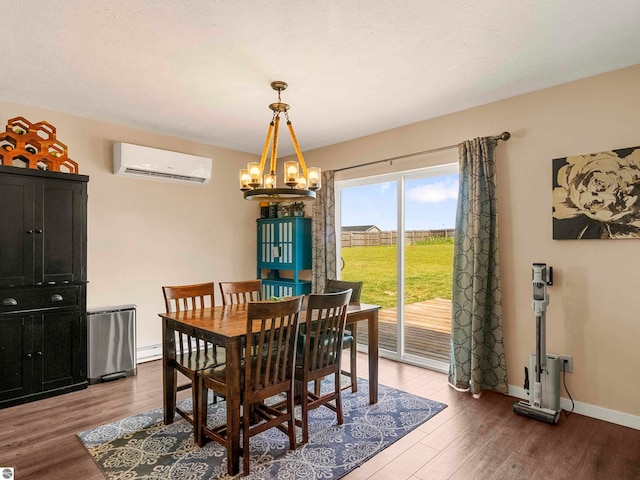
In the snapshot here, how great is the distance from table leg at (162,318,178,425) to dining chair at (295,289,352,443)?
923mm

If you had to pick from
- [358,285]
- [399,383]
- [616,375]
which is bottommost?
[399,383]

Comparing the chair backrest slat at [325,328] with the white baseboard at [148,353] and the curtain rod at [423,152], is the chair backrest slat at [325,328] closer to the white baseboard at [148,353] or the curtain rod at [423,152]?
the curtain rod at [423,152]

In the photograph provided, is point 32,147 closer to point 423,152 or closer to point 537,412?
point 423,152

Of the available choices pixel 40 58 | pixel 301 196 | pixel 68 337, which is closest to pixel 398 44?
pixel 301 196

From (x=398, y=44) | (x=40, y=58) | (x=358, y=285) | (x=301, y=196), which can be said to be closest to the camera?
(x=398, y=44)

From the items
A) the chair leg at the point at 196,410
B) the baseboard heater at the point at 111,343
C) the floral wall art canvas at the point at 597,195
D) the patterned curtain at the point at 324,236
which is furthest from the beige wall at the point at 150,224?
the floral wall art canvas at the point at 597,195

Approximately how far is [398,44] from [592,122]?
171cm

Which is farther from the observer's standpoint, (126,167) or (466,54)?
(126,167)

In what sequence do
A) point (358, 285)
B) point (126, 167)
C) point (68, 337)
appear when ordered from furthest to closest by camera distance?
point (126, 167) → point (358, 285) → point (68, 337)

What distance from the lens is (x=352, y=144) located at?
468 centimetres

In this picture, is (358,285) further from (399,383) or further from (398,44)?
(398,44)

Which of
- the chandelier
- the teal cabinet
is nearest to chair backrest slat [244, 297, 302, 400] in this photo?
the chandelier

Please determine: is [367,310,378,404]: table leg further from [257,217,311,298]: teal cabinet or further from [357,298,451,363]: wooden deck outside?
[257,217,311,298]: teal cabinet

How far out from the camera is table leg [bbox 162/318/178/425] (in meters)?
2.68
